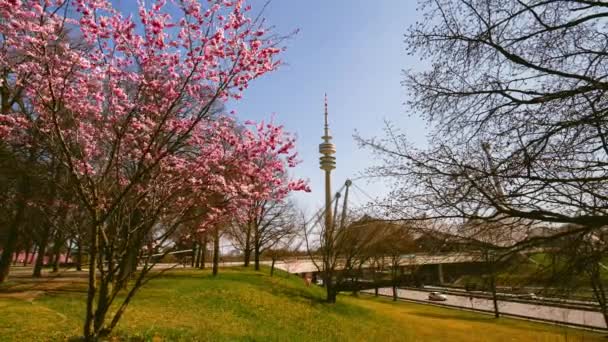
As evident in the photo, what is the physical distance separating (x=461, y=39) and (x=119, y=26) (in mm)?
5185

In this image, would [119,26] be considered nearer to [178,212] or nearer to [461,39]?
[178,212]

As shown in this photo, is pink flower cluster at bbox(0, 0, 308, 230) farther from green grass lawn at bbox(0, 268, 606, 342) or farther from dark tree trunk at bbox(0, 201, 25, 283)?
dark tree trunk at bbox(0, 201, 25, 283)

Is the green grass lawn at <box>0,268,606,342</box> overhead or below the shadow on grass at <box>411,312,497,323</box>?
overhead

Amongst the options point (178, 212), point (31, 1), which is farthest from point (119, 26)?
point (178, 212)

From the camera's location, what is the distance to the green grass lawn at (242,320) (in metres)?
8.50

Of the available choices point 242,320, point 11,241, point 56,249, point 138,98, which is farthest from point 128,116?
point 56,249

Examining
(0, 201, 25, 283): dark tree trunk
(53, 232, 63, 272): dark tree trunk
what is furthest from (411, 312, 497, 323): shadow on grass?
(0, 201, 25, 283): dark tree trunk

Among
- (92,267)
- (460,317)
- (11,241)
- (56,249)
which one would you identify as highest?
(11,241)

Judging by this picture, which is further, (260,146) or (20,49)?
(260,146)

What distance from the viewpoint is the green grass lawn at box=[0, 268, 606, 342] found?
850cm

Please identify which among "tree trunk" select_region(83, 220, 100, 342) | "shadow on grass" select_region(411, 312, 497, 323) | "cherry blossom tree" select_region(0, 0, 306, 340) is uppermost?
"cherry blossom tree" select_region(0, 0, 306, 340)

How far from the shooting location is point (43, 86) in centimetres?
540

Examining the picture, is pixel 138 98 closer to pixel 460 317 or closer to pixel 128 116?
pixel 128 116

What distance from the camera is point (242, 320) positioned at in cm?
1319
